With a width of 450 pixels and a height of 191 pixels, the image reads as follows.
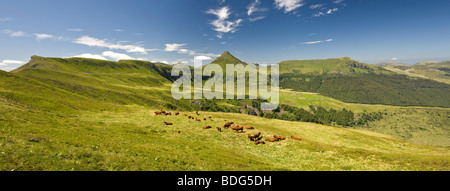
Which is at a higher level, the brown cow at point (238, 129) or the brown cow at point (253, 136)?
the brown cow at point (238, 129)

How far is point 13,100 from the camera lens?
1822 inches

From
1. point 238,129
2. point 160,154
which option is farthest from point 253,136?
point 160,154

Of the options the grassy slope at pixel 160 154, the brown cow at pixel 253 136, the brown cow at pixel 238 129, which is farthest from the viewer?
the brown cow at pixel 238 129

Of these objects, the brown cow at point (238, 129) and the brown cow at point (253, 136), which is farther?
the brown cow at point (238, 129)

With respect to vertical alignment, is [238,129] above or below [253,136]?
above

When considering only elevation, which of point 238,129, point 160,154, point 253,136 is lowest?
point 253,136

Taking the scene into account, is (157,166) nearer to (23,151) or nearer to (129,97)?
(23,151)

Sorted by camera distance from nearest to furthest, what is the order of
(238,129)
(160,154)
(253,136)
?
(160,154)
(253,136)
(238,129)

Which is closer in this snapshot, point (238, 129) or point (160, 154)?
point (160, 154)

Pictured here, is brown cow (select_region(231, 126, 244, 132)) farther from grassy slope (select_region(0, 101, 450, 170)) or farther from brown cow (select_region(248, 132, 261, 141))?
brown cow (select_region(248, 132, 261, 141))

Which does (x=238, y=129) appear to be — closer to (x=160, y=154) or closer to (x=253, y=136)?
(x=253, y=136)

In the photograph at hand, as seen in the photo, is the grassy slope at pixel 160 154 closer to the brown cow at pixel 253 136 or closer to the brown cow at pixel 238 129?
the brown cow at pixel 253 136

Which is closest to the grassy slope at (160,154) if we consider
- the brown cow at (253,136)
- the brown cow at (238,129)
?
the brown cow at (253,136)
